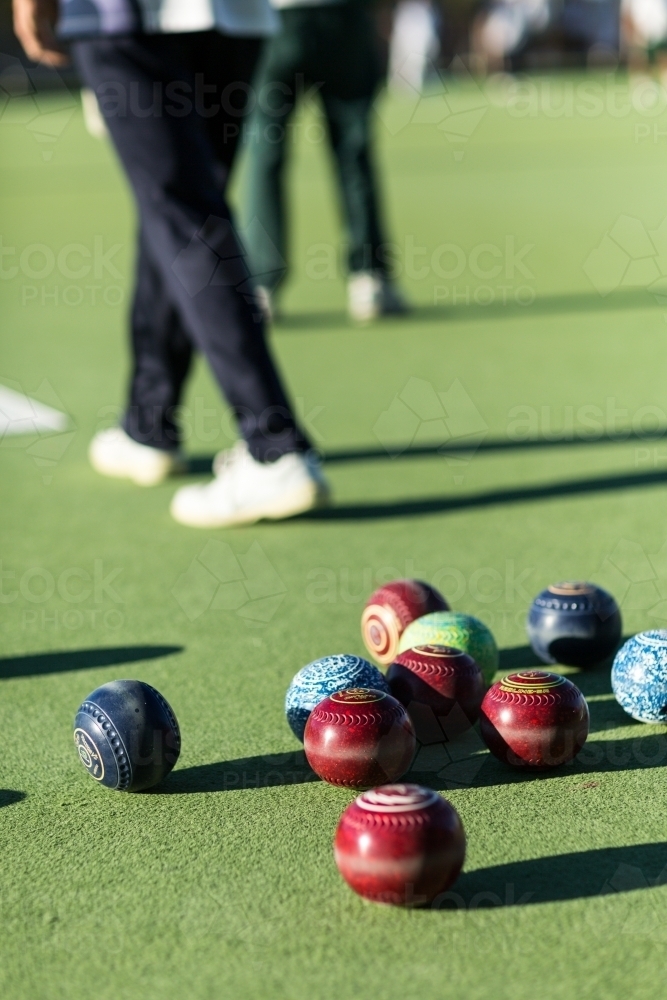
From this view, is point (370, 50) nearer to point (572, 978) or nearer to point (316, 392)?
point (316, 392)

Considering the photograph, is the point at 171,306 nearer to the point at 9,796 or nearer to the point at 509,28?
the point at 9,796

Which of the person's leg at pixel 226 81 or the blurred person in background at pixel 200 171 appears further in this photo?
the person's leg at pixel 226 81

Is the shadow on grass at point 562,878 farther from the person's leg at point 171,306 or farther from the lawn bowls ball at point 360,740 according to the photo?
the person's leg at point 171,306

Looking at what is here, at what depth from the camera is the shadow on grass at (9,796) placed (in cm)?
287

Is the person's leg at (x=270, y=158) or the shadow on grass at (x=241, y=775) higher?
the person's leg at (x=270, y=158)

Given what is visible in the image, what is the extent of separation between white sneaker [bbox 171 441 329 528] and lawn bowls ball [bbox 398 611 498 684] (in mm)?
1371

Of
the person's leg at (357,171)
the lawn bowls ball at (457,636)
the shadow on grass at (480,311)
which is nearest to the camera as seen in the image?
the lawn bowls ball at (457,636)

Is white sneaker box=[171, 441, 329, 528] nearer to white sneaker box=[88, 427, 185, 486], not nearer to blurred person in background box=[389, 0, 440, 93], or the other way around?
white sneaker box=[88, 427, 185, 486]

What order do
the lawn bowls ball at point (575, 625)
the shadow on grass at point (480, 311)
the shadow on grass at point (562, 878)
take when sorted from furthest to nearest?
1. the shadow on grass at point (480, 311)
2. the lawn bowls ball at point (575, 625)
3. the shadow on grass at point (562, 878)

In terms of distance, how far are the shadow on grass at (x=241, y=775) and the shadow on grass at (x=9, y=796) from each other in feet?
0.90

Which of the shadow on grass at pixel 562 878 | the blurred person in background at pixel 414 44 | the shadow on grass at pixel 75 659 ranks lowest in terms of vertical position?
the shadow on grass at pixel 562 878

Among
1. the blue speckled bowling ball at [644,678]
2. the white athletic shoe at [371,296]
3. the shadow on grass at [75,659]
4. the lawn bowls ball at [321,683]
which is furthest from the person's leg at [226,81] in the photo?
the white athletic shoe at [371,296]

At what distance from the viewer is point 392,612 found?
3504mm

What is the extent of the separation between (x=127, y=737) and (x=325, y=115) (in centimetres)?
597
